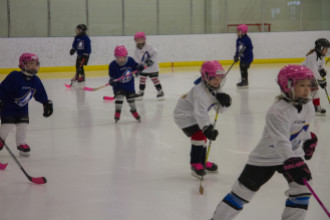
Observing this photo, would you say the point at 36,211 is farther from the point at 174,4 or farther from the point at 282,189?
the point at 174,4

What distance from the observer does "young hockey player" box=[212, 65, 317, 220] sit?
2338 mm

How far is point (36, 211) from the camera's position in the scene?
10.3 ft

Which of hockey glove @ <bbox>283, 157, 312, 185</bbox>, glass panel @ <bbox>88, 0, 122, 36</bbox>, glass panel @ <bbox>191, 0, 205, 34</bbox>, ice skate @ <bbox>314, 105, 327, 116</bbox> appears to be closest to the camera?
hockey glove @ <bbox>283, 157, 312, 185</bbox>

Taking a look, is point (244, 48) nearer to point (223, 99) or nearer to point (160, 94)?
point (160, 94)

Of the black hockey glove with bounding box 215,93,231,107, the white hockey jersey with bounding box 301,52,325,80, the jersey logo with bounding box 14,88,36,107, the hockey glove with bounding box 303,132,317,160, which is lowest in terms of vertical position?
the hockey glove with bounding box 303,132,317,160

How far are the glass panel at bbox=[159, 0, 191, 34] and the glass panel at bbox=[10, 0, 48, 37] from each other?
3.08 meters

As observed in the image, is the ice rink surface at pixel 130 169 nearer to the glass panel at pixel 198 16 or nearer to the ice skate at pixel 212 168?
the ice skate at pixel 212 168

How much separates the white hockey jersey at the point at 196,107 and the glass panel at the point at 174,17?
10.5 meters

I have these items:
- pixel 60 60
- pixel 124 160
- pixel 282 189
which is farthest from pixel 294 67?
pixel 60 60

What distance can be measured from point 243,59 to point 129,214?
7311 millimetres

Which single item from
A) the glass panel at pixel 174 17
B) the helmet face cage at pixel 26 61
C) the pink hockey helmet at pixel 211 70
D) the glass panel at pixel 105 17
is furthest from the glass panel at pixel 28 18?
the pink hockey helmet at pixel 211 70

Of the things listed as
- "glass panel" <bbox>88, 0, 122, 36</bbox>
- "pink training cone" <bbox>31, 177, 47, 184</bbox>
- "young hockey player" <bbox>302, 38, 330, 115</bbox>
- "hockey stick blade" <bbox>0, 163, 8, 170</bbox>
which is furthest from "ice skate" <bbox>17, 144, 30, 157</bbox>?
"glass panel" <bbox>88, 0, 122, 36</bbox>

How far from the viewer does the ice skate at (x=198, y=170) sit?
12.3ft

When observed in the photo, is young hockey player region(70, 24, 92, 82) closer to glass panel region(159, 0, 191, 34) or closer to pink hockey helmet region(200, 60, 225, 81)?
glass panel region(159, 0, 191, 34)
